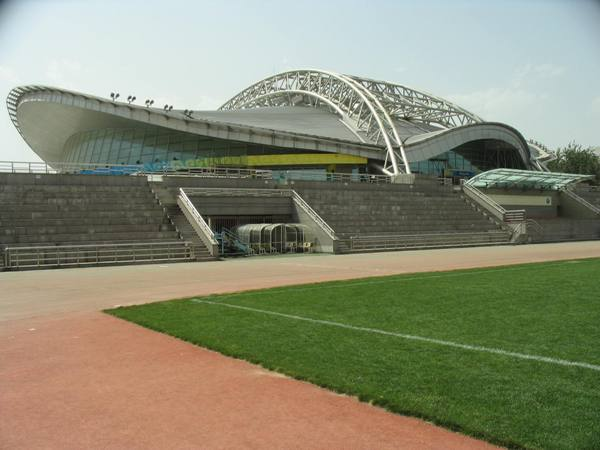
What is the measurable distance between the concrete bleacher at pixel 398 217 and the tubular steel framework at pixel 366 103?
42.2 feet

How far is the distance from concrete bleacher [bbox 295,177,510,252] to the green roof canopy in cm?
400

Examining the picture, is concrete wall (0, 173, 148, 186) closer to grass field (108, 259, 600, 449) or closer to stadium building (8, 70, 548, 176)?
stadium building (8, 70, 548, 176)

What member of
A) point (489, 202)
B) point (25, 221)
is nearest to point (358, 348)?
A: point (25, 221)

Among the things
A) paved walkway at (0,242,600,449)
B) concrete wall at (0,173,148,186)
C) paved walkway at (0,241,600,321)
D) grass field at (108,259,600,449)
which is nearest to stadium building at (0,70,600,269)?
concrete wall at (0,173,148,186)

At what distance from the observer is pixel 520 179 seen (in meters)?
51.8

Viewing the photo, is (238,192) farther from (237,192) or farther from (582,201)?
(582,201)

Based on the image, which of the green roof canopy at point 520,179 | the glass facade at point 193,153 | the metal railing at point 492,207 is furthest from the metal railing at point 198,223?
the green roof canopy at point 520,179

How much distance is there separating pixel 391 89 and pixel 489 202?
1510 inches

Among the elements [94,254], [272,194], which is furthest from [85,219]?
[272,194]

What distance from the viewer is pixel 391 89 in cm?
8069

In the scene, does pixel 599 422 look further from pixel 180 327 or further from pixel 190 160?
pixel 190 160

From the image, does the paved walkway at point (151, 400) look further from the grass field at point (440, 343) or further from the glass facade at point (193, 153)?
the glass facade at point (193, 153)

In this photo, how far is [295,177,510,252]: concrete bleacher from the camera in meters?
36.6

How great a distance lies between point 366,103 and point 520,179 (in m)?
22.0
